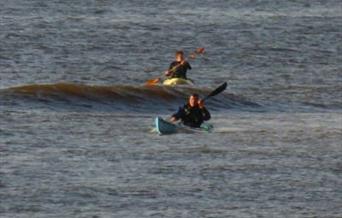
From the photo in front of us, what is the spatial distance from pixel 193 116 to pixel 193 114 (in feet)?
0.94

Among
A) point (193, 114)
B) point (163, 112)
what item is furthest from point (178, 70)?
point (193, 114)

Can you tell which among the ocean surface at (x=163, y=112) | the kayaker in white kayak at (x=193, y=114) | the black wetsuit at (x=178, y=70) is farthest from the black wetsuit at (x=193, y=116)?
the black wetsuit at (x=178, y=70)

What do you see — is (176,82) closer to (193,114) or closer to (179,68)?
(179,68)

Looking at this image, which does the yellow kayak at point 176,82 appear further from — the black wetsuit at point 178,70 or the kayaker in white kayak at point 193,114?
the kayaker in white kayak at point 193,114

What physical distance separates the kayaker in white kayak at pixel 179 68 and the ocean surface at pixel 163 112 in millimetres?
715

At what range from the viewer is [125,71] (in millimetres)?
53094

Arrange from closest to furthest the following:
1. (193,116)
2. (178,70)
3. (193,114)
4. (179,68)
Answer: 1. (193,116)
2. (193,114)
3. (179,68)
4. (178,70)

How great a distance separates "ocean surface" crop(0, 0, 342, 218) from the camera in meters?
28.6

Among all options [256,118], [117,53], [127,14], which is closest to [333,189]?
[256,118]

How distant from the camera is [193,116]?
37.6 meters

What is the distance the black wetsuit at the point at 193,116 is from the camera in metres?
37.5

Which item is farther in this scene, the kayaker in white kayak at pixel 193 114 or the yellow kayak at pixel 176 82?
the yellow kayak at pixel 176 82

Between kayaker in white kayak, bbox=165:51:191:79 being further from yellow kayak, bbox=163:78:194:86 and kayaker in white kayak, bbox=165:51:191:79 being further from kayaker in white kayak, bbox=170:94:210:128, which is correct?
kayaker in white kayak, bbox=170:94:210:128

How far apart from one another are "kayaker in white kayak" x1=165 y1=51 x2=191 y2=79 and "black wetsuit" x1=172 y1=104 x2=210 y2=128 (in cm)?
917
